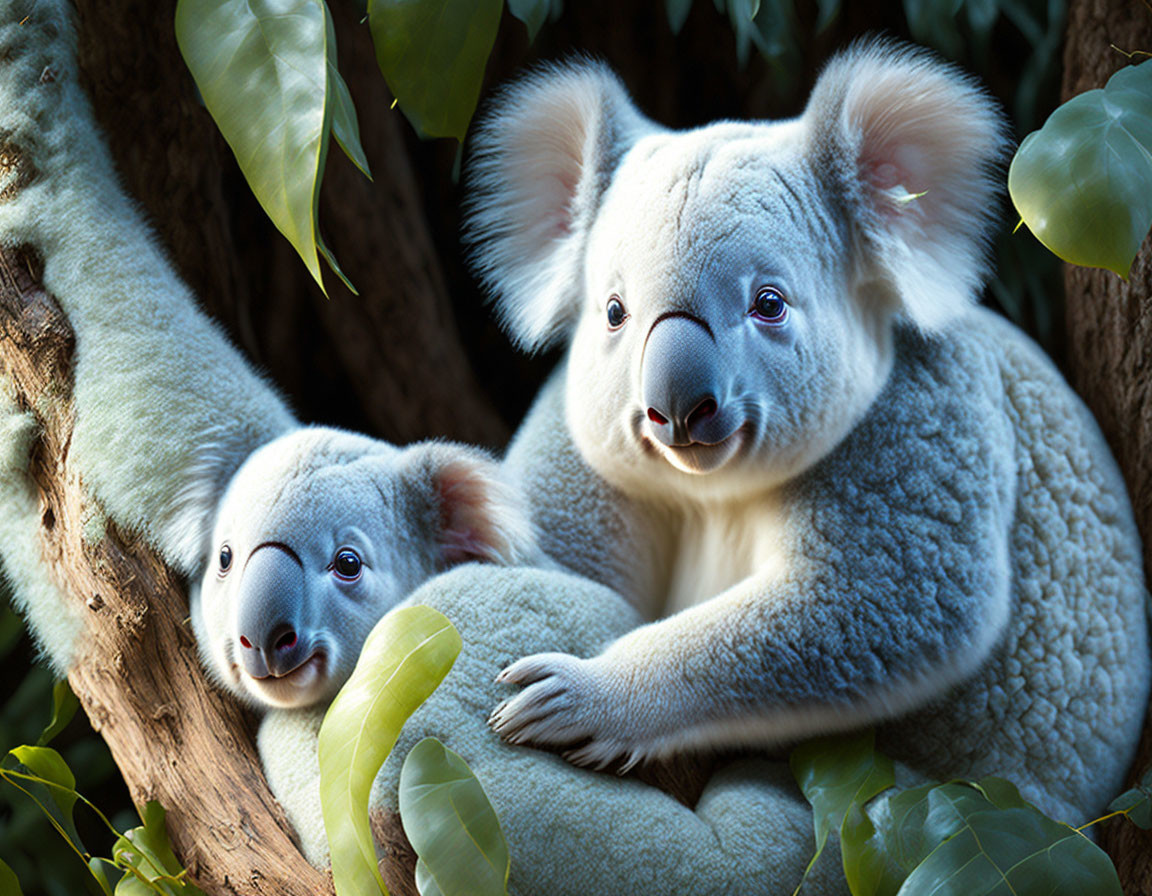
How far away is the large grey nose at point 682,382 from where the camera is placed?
113 cm

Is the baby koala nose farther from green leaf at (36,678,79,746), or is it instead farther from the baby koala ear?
green leaf at (36,678,79,746)

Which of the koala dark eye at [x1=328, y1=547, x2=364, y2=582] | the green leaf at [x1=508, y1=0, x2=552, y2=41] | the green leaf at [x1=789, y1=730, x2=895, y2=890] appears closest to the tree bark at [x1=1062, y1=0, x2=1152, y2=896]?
the green leaf at [x1=789, y1=730, x2=895, y2=890]

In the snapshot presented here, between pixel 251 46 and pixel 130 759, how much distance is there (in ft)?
3.13

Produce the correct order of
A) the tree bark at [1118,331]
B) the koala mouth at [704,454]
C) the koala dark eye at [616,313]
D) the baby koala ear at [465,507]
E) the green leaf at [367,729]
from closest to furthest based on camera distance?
1. the green leaf at [367,729]
2. the koala mouth at [704,454]
3. the koala dark eye at [616,313]
4. the baby koala ear at [465,507]
5. the tree bark at [1118,331]

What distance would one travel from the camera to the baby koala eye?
1313 millimetres

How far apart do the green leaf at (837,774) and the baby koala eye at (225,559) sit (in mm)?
761

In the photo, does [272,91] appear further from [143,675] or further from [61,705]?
[61,705]

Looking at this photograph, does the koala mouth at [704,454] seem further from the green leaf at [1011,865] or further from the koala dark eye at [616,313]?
the green leaf at [1011,865]

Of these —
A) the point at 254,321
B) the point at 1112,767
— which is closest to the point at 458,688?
the point at 1112,767

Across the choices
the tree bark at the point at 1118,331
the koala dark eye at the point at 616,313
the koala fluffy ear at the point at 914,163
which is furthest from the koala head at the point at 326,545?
the tree bark at the point at 1118,331

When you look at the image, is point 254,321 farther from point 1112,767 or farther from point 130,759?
point 1112,767

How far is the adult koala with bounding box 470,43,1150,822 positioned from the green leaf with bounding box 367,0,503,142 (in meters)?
0.25

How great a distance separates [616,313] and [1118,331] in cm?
82

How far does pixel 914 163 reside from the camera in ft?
4.43
